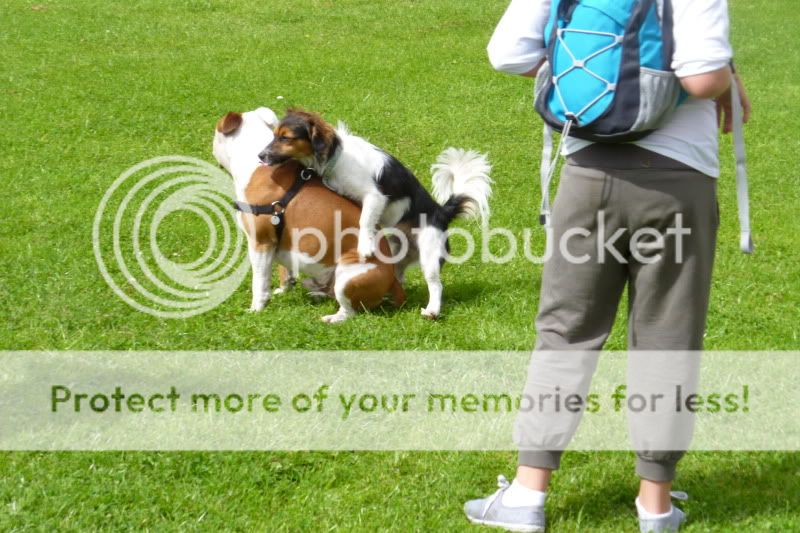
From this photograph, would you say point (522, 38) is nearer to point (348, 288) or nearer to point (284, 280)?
point (348, 288)

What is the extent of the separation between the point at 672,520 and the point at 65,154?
25.7 feet

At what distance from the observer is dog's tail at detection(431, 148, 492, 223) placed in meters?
6.59

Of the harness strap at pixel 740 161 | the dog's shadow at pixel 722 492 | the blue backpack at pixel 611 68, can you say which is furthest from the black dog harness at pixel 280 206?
the harness strap at pixel 740 161

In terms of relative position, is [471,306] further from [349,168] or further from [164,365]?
[164,365]

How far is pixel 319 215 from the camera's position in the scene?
6.38 metres

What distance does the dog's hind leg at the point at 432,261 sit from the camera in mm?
6273

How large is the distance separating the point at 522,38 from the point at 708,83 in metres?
0.65

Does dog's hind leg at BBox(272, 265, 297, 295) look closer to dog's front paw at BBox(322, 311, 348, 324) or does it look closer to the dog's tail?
dog's front paw at BBox(322, 311, 348, 324)

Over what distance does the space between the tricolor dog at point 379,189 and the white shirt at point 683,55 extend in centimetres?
286

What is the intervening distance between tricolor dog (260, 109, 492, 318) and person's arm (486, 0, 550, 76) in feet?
9.47

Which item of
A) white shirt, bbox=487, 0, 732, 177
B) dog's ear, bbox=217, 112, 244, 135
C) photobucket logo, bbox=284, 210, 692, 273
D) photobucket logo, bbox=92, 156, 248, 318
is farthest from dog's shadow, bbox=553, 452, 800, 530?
dog's ear, bbox=217, 112, 244, 135

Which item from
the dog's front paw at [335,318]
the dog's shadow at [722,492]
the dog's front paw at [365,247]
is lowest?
the dog's shadow at [722,492]

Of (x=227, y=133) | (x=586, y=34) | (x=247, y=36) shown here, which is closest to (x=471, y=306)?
(x=227, y=133)

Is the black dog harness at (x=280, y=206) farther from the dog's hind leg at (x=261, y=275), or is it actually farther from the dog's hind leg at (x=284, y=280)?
the dog's hind leg at (x=284, y=280)
